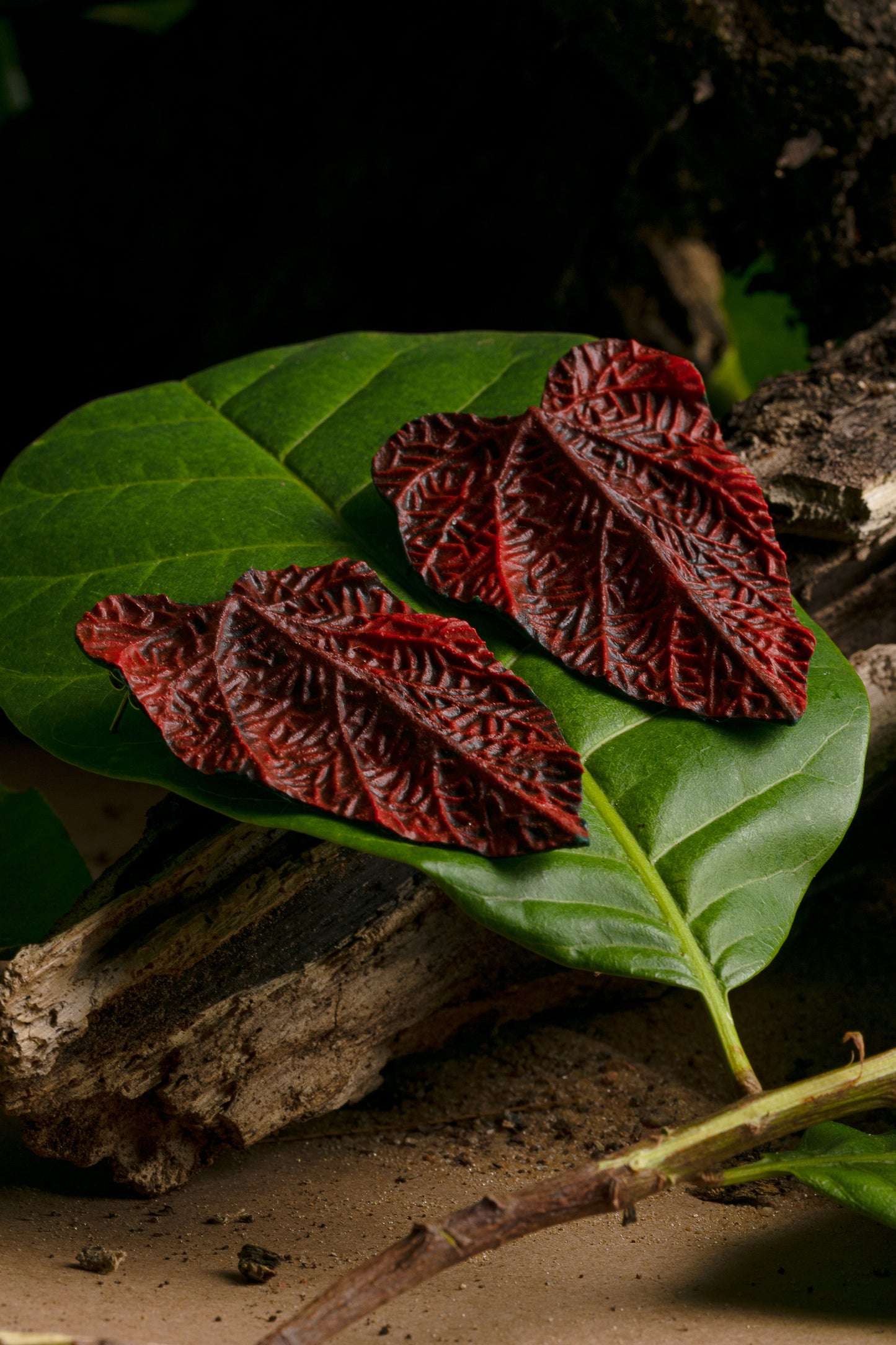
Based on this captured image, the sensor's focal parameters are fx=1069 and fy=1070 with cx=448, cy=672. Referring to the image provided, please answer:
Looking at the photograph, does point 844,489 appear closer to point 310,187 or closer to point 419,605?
point 419,605

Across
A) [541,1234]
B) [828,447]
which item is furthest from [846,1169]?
[828,447]

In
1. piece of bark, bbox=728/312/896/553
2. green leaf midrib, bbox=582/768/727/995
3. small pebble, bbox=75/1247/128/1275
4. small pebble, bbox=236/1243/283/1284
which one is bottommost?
small pebble, bbox=236/1243/283/1284

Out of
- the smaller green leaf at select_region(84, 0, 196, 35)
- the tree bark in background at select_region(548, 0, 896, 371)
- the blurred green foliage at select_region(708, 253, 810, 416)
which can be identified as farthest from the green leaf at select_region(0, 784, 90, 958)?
the blurred green foliage at select_region(708, 253, 810, 416)

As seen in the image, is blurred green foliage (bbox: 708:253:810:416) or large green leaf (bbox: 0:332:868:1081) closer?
large green leaf (bbox: 0:332:868:1081)

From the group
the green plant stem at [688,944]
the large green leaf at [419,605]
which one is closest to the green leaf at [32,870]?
the large green leaf at [419,605]

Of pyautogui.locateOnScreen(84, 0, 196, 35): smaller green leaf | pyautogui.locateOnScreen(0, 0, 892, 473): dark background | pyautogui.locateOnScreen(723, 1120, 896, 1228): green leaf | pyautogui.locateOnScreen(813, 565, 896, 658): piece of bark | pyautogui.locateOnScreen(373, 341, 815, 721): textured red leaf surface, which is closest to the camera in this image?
pyautogui.locateOnScreen(723, 1120, 896, 1228): green leaf

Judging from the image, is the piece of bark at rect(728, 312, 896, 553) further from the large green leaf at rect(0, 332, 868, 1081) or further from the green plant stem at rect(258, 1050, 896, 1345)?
the green plant stem at rect(258, 1050, 896, 1345)
